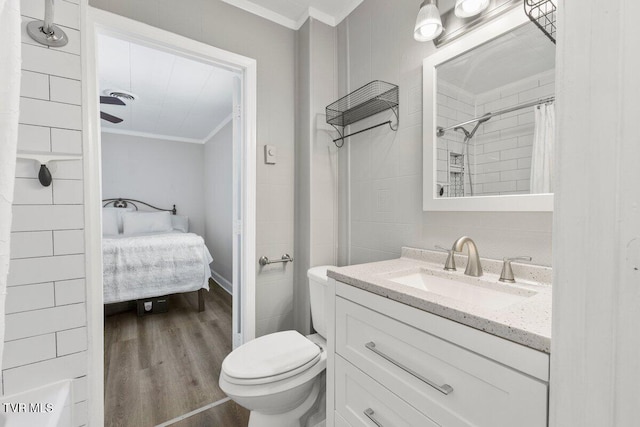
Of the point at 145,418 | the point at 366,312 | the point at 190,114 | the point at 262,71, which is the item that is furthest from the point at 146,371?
the point at 190,114

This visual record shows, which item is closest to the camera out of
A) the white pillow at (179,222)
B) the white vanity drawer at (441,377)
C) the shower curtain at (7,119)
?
the shower curtain at (7,119)

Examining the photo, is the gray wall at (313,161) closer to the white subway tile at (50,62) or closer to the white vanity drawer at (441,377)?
the white vanity drawer at (441,377)

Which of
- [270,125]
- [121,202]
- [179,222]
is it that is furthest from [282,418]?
[121,202]

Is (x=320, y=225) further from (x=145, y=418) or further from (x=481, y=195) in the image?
(x=145, y=418)

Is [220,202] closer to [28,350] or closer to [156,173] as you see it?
[156,173]

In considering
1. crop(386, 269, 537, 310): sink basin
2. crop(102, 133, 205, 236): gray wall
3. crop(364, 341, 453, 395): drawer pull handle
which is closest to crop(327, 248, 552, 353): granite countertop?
crop(386, 269, 537, 310): sink basin

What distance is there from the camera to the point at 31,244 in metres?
1.06

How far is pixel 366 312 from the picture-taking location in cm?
96

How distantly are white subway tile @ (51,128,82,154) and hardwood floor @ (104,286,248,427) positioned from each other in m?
1.45

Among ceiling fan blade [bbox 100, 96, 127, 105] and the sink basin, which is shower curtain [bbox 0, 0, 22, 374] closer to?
the sink basin

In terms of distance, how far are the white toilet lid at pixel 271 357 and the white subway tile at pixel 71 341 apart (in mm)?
562

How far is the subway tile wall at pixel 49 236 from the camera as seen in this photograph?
41.0 inches

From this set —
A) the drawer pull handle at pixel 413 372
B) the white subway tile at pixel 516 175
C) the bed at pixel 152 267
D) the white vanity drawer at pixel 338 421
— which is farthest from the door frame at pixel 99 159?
the bed at pixel 152 267

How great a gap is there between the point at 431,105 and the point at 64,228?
1.63 m
